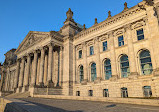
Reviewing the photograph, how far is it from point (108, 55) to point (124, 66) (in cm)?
395

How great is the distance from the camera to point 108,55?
25.7 m

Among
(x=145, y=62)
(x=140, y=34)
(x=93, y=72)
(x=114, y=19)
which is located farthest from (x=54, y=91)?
(x=140, y=34)

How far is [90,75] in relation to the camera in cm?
2827

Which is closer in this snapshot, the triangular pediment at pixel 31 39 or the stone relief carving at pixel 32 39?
the triangular pediment at pixel 31 39

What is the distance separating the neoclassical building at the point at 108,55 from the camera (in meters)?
19.6

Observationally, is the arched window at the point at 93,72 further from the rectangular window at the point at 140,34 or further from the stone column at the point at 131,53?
the rectangular window at the point at 140,34

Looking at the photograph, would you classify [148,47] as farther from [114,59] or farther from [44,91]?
[44,91]

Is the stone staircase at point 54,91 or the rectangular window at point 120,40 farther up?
the rectangular window at point 120,40

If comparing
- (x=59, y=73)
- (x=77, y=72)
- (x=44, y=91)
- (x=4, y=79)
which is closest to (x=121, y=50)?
(x=77, y=72)

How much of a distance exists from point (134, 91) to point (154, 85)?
3.38m

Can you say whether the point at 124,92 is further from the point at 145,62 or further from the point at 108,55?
the point at 108,55

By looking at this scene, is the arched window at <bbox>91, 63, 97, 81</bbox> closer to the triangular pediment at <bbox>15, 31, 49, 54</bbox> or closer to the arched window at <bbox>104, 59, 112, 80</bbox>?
the arched window at <bbox>104, 59, 112, 80</bbox>

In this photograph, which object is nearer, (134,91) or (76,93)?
(134,91)

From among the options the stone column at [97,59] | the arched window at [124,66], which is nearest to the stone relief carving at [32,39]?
the stone column at [97,59]
